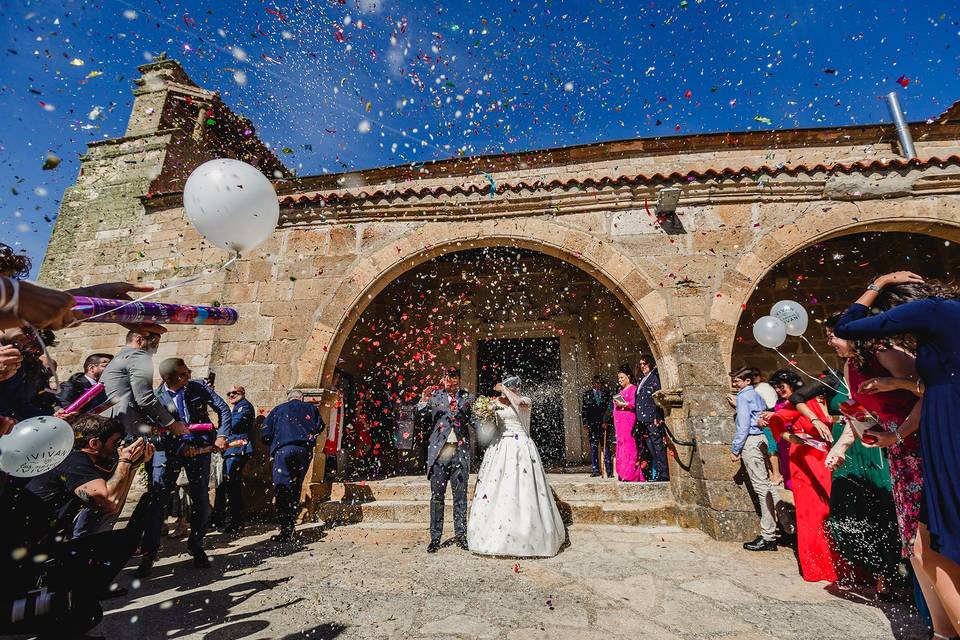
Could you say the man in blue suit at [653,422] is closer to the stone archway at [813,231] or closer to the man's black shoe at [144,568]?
the stone archway at [813,231]

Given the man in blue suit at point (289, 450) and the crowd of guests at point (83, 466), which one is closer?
the crowd of guests at point (83, 466)

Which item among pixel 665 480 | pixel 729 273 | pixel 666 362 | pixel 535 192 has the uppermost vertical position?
pixel 535 192

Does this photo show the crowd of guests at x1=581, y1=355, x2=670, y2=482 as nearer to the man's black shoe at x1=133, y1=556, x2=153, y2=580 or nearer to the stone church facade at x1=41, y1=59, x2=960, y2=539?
the stone church facade at x1=41, y1=59, x2=960, y2=539

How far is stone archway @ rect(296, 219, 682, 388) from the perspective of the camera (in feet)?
18.9

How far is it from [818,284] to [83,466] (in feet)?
32.4

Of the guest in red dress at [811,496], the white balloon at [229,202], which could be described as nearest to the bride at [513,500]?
the guest in red dress at [811,496]

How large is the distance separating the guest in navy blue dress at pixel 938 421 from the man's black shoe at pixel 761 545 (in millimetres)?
2523

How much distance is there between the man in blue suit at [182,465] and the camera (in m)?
3.72

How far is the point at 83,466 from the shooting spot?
8.43ft

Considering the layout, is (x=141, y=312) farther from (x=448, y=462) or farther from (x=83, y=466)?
(x=448, y=462)

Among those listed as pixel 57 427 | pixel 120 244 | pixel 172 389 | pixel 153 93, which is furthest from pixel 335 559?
pixel 153 93

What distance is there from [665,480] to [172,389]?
19.4 ft

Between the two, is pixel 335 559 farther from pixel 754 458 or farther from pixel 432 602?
pixel 754 458

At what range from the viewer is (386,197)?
6598mm
